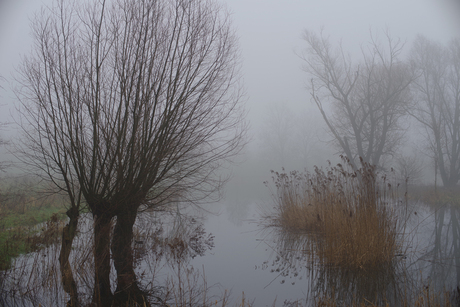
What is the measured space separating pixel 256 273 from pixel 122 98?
3275mm

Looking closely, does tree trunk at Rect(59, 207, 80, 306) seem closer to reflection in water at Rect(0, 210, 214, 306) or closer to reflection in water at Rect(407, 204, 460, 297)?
reflection in water at Rect(0, 210, 214, 306)

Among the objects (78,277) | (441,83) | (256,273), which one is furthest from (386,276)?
(441,83)

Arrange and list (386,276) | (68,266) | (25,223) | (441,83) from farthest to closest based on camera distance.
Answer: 1. (441,83)
2. (25,223)
3. (386,276)
4. (68,266)

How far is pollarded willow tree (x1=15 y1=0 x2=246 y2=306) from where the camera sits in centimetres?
364

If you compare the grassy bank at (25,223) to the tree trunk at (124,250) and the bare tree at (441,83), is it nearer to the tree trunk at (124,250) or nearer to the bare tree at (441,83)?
the tree trunk at (124,250)

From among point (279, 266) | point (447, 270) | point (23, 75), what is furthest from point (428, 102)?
point (23, 75)

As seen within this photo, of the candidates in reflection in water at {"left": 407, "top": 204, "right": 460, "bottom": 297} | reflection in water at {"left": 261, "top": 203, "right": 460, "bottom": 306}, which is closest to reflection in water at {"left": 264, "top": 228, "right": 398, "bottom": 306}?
reflection in water at {"left": 261, "top": 203, "right": 460, "bottom": 306}

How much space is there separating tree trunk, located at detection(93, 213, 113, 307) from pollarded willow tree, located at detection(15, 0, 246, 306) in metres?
0.01

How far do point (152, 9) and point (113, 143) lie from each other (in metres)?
1.92

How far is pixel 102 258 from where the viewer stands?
3689 millimetres

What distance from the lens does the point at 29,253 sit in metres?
5.18

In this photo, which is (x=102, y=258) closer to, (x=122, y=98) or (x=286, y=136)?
(x=122, y=98)

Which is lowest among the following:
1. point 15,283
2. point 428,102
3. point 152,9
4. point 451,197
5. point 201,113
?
point 15,283

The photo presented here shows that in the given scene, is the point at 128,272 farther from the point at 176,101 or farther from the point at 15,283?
the point at 176,101
